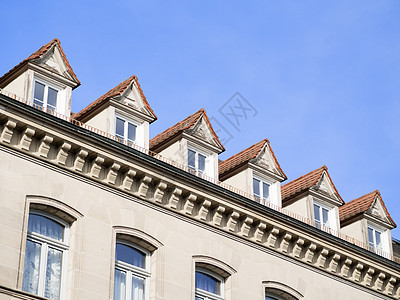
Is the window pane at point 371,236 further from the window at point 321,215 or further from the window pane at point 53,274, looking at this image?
the window pane at point 53,274

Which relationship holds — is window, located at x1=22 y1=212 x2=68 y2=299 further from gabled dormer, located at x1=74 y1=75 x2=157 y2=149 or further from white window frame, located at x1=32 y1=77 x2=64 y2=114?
gabled dormer, located at x1=74 y1=75 x2=157 y2=149

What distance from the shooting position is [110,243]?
29609mm

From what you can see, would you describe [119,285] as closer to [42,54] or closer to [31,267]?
[31,267]

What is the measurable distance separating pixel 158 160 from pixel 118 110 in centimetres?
264

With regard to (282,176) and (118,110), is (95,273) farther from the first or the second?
(282,176)

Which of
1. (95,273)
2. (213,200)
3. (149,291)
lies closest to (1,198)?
(95,273)

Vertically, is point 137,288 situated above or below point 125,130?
below

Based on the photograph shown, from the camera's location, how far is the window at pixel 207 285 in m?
31.8

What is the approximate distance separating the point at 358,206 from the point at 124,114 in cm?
1246

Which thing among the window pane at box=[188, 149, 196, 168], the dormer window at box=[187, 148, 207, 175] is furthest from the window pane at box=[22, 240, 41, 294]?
the window pane at box=[188, 149, 196, 168]

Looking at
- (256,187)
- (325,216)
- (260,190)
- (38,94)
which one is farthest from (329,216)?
(38,94)

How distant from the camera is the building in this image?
2847 cm

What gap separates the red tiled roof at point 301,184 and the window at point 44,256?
12.0 metres

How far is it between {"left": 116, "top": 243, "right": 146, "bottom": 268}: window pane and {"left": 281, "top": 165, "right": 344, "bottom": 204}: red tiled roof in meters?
9.31
